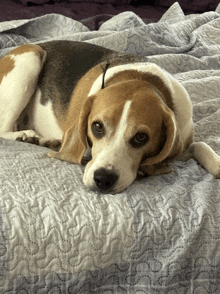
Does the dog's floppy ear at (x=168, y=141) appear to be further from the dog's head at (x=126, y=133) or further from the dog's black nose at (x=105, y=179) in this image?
the dog's black nose at (x=105, y=179)

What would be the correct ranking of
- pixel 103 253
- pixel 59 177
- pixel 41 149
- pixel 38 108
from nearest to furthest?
pixel 103 253, pixel 59 177, pixel 41 149, pixel 38 108

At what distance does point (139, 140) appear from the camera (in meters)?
1.70

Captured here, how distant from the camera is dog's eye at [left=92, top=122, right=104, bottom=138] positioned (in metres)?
1.72

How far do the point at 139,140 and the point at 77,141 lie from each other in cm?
35

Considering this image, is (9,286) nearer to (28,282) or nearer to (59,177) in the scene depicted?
(28,282)

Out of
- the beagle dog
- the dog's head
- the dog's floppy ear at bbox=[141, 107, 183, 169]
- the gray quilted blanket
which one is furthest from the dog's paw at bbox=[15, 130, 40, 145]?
the dog's floppy ear at bbox=[141, 107, 183, 169]

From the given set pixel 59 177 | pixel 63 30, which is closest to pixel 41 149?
pixel 59 177

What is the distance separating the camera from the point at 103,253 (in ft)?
4.41

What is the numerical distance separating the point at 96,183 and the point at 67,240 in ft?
1.12

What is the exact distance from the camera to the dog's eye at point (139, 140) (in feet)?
5.52

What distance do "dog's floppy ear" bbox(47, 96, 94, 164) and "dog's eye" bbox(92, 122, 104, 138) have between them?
0.34 ft

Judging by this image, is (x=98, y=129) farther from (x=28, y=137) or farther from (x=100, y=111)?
(x=28, y=137)

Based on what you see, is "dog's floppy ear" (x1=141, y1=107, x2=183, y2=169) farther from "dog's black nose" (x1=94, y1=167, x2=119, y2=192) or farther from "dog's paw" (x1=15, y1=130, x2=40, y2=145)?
"dog's paw" (x1=15, y1=130, x2=40, y2=145)

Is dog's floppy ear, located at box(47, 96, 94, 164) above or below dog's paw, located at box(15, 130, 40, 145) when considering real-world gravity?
above
